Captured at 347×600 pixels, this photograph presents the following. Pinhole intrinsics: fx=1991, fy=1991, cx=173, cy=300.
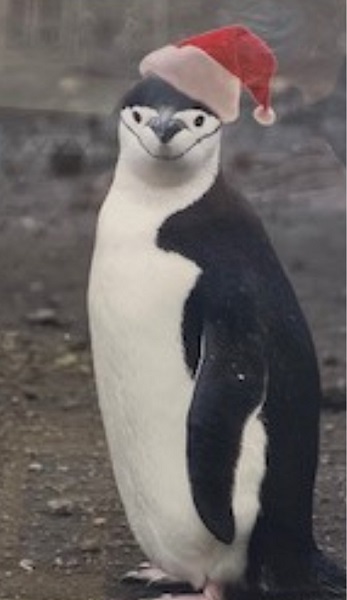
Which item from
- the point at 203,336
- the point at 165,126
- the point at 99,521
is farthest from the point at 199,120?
the point at 99,521

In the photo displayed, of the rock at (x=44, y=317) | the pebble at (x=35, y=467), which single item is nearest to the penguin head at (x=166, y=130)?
the pebble at (x=35, y=467)

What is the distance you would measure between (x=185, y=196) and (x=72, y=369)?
3.06 feet

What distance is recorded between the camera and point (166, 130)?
1.60 metres

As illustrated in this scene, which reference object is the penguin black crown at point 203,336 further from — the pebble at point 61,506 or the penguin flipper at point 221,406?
the pebble at point 61,506

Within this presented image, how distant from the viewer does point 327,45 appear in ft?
6.55

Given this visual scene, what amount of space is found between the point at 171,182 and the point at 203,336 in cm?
13

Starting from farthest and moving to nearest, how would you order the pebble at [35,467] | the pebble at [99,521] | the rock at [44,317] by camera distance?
the rock at [44,317]
the pebble at [35,467]
the pebble at [99,521]

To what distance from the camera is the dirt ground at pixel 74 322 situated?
1.90m

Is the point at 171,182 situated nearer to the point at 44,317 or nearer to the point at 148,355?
the point at 148,355

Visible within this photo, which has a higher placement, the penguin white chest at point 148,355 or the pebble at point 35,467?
the penguin white chest at point 148,355

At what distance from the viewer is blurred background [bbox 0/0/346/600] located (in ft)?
6.11

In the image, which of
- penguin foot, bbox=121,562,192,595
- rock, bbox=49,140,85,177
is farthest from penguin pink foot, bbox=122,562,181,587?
rock, bbox=49,140,85,177

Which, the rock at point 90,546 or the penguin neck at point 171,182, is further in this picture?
the rock at point 90,546

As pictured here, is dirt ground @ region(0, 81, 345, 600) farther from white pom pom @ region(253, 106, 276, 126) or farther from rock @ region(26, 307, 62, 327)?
white pom pom @ region(253, 106, 276, 126)
